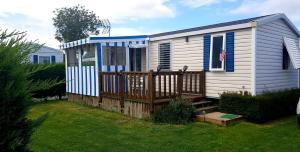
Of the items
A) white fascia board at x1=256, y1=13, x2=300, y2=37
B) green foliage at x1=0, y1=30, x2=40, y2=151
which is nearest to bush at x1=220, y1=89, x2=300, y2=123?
white fascia board at x1=256, y1=13, x2=300, y2=37

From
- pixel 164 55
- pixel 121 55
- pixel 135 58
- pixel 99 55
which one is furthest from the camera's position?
pixel 135 58

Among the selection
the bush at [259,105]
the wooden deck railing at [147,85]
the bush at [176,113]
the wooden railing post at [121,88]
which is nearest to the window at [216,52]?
the wooden deck railing at [147,85]

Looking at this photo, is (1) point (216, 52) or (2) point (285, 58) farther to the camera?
(2) point (285, 58)

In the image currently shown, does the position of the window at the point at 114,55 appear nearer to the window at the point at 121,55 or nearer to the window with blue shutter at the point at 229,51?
the window at the point at 121,55

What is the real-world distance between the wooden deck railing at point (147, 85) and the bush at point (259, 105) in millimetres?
1213

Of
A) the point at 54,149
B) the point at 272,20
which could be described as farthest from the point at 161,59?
the point at 54,149

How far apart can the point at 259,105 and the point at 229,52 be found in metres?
1.86

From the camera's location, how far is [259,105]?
6.98m

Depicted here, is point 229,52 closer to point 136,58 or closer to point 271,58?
point 271,58

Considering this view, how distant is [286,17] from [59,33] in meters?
26.4

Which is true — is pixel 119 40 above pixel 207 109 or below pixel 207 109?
above

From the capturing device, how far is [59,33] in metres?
30.4

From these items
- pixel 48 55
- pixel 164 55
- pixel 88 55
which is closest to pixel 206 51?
pixel 164 55

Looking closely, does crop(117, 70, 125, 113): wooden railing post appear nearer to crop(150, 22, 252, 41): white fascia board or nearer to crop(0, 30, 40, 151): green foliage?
crop(150, 22, 252, 41): white fascia board
